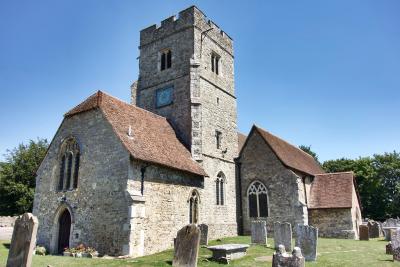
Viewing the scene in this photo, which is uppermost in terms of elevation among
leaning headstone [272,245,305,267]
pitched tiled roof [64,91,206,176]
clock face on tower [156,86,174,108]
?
clock face on tower [156,86,174,108]

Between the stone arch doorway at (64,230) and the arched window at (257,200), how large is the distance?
12381 mm

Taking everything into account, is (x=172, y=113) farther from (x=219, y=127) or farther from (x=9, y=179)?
(x=9, y=179)

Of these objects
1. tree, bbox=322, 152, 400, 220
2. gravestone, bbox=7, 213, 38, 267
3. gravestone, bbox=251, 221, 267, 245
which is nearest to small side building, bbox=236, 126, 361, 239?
gravestone, bbox=251, 221, 267, 245

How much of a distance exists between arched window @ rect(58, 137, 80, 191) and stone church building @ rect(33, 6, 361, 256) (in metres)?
0.06

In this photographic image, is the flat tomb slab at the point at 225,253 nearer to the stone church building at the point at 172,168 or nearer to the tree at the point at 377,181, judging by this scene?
the stone church building at the point at 172,168

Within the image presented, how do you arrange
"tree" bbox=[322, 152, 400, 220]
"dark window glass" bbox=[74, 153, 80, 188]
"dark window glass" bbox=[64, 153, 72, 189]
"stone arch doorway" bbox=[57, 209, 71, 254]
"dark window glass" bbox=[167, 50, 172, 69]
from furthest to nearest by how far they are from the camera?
"tree" bbox=[322, 152, 400, 220] < "dark window glass" bbox=[167, 50, 172, 69] < "dark window glass" bbox=[64, 153, 72, 189] < "dark window glass" bbox=[74, 153, 80, 188] < "stone arch doorway" bbox=[57, 209, 71, 254]

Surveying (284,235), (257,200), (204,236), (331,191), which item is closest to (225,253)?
(284,235)

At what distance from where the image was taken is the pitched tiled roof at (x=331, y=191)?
2434 centimetres

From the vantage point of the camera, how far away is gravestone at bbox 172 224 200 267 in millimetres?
10578

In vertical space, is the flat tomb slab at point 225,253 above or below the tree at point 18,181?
below

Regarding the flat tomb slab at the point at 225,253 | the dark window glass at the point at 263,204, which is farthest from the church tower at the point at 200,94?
the flat tomb slab at the point at 225,253

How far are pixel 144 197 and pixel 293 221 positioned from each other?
1096 centimetres

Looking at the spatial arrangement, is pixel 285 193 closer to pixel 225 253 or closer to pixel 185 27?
pixel 225 253

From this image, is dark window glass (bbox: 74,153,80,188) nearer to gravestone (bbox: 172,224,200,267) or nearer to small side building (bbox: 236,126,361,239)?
gravestone (bbox: 172,224,200,267)
